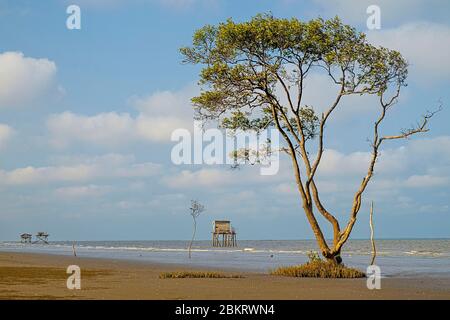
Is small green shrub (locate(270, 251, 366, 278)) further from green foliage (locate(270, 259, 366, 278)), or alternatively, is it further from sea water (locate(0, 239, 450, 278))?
sea water (locate(0, 239, 450, 278))

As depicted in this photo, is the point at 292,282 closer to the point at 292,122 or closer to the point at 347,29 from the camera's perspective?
the point at 292,122

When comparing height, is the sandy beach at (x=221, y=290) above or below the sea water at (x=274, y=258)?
above

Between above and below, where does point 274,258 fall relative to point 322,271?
below

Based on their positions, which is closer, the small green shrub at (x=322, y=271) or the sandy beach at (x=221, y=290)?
the sandy beach at (x=221, y=290)

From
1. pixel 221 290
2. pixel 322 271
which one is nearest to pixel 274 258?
pixel 322 271

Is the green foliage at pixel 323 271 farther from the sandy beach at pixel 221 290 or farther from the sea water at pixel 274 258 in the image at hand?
the sea water at pixel 274 258

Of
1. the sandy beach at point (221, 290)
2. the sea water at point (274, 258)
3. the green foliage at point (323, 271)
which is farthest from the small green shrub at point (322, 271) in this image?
the sea water at point (274, 258)

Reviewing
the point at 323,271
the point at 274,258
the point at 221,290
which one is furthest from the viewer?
the point at 274,258

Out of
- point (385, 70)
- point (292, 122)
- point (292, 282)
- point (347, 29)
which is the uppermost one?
point (347, 29)

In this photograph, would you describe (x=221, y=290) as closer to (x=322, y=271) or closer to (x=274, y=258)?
(x=322, y=271)

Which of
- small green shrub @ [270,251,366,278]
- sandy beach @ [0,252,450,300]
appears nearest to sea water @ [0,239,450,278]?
small green shrub @ [270,251,366,278]
